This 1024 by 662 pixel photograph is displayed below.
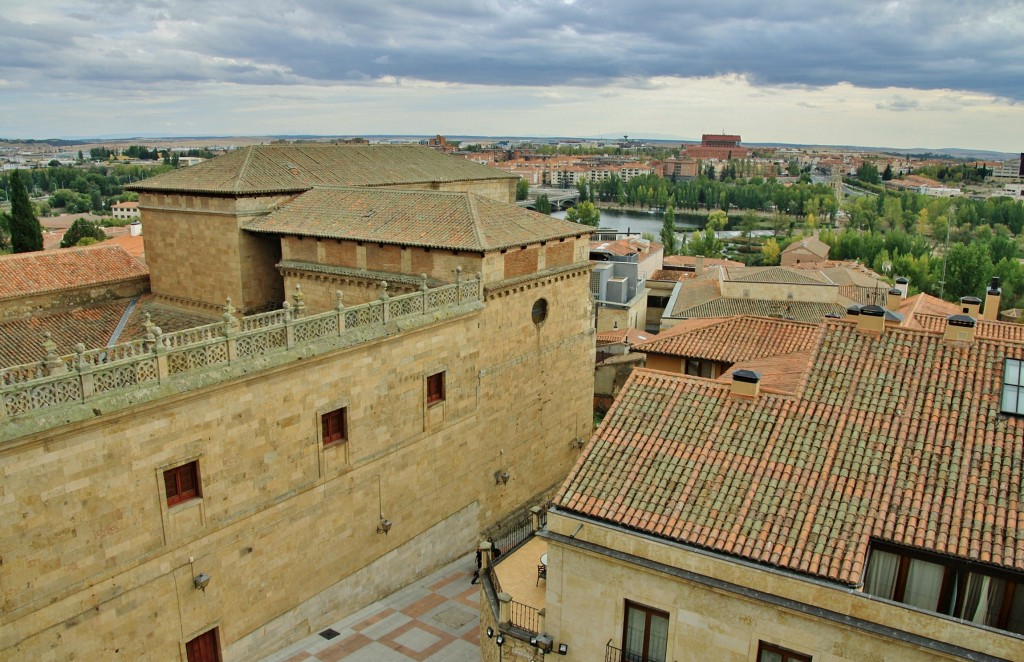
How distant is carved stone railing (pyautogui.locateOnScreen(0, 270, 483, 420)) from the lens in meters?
13.0

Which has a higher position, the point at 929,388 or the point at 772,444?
the point at 929,388

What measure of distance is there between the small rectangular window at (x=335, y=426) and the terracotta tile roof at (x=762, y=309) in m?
28.6

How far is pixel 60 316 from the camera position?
25.8m

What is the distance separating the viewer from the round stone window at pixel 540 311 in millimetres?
25281

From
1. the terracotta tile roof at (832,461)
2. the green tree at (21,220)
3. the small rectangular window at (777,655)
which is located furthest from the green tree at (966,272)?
the green tree at (21,220)

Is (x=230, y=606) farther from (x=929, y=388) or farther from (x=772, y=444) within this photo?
(x=929, y=388)

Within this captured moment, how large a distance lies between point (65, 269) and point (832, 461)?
2674 cm

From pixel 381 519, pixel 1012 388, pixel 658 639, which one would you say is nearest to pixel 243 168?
pixel 381 519

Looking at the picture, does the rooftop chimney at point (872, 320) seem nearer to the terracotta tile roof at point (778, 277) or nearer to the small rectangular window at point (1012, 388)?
the small rectangular window at point (1012, 388)

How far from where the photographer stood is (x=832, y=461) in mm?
12883

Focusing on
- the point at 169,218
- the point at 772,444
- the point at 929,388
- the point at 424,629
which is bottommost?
the point at 424,629

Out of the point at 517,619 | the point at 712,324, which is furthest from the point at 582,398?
the point at 517,619

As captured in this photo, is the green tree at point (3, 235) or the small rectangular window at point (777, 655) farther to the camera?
the green tree at point (3, 235)

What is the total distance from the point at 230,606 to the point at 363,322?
295 inches
